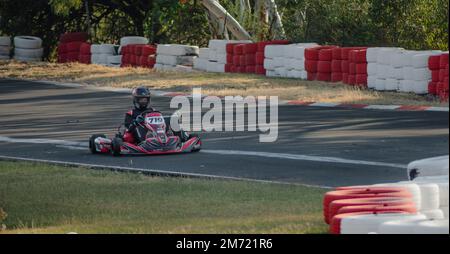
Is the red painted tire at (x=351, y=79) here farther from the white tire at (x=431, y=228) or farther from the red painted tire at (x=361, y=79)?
the white tire at (x=431, y=228)

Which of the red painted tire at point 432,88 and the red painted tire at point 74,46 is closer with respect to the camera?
the red painted tire at point 432,88

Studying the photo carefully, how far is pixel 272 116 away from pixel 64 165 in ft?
19.4

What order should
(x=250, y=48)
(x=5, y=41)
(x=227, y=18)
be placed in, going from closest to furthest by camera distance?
(x=250, y=48), (x=227, y=18), (x=5, y=41)

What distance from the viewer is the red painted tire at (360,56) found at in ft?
77.3

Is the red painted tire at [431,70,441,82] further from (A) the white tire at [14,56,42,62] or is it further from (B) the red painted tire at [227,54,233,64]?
(A) the white tire at [14,56,42,62]

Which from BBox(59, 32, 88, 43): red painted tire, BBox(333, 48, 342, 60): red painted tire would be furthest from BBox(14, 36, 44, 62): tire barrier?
BBox(333, 48, 342, 60): red painted tire

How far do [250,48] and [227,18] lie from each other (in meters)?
4.43

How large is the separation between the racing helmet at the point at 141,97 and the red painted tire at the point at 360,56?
8.94 m

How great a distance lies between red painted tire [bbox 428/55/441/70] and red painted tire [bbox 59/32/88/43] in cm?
1725

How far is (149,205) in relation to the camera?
1083 centimetres

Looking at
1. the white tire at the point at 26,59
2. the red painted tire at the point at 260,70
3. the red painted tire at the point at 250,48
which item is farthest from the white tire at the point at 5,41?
the red painted tire at the point at 260,70

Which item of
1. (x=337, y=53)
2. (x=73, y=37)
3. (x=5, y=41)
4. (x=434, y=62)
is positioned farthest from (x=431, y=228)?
(x=5, y=41)

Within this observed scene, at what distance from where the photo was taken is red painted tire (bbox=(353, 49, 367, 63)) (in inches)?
927

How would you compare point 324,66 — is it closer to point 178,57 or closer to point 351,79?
point 351,79
